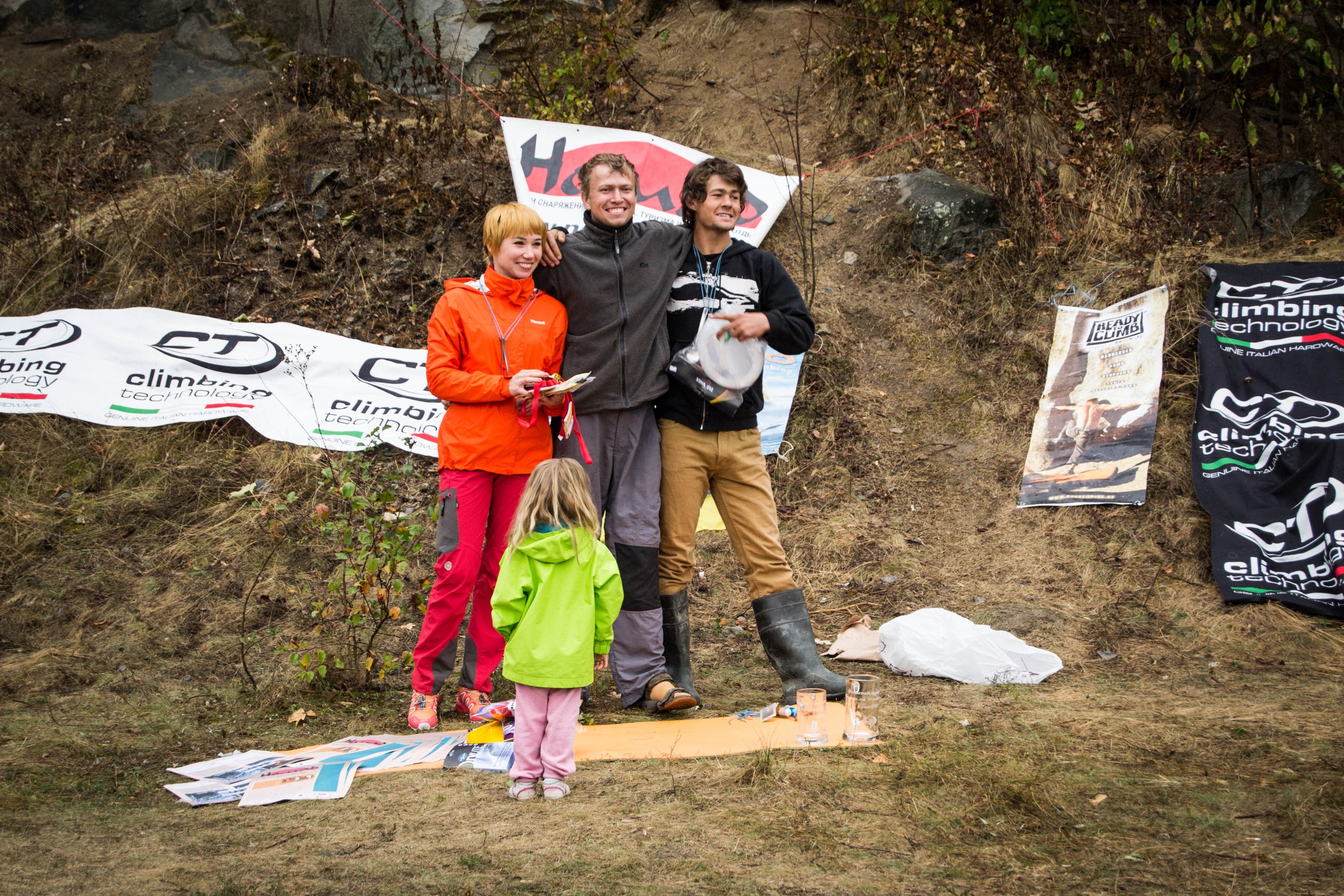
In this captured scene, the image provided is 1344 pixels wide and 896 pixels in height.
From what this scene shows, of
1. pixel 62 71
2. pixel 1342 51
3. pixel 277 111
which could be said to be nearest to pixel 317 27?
pixel 277 111

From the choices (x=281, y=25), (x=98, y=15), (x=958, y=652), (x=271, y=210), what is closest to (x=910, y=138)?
(x=271, y=210)

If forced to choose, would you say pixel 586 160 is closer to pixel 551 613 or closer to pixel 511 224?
pixel 511 224

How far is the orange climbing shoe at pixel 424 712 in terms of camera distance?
3988mm

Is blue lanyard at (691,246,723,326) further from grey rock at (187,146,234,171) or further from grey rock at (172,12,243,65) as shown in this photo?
grey rock at (172,12,243,65)

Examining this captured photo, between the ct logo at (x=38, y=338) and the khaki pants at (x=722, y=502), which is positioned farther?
the ct logo at (x=38, y=338)

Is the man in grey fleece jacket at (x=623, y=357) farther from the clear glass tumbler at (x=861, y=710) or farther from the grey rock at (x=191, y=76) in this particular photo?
the grey rock at (x=191, y=76)

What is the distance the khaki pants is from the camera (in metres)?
4.01

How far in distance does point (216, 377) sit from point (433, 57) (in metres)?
5.21

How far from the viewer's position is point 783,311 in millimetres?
4008

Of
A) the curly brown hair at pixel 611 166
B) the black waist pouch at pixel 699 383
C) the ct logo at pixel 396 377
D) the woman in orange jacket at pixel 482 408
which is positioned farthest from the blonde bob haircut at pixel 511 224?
the ct logo at pixel 396 377

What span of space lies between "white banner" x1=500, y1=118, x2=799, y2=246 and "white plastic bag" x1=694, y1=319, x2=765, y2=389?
4.08 meters

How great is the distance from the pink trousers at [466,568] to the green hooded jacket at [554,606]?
0.66 metres

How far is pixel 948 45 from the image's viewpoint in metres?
9.13

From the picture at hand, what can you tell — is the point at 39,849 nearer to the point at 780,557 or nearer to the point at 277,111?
the point at 780,557
